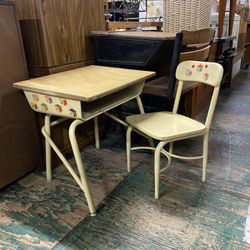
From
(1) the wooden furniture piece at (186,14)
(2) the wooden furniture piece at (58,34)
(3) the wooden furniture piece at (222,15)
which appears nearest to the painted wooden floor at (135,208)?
(2) the wooden furniture piece at (58,34)

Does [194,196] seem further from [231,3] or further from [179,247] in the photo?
[231,3]

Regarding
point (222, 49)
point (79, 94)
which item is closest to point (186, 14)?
point (222, 49)

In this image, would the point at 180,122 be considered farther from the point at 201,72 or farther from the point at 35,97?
the point at 35,97

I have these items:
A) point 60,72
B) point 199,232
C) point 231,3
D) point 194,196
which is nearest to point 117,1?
point 231,3

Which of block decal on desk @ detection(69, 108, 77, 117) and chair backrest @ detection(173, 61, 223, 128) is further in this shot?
chair backrest @ detection(173, 61, 223, 128)

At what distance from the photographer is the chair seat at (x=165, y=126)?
4.30 ft

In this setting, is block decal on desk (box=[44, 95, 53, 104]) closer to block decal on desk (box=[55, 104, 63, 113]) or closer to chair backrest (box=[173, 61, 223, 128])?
block decal on desk (box=[55, 104, 63, 113])

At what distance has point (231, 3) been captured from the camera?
10.0ft

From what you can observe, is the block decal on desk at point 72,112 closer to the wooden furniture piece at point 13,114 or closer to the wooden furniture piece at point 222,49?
the wooden furniture piece at point 13,114

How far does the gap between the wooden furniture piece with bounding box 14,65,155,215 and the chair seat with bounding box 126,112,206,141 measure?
0.52ft

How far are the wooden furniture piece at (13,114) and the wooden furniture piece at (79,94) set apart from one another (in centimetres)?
13

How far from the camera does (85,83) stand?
1267 millimetres

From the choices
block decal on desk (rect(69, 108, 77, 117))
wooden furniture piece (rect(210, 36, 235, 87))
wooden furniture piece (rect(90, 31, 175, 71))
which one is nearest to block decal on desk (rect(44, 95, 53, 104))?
block decal on desk (rect(69, 108, 77, 117))

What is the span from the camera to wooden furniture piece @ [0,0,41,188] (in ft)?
4.29
